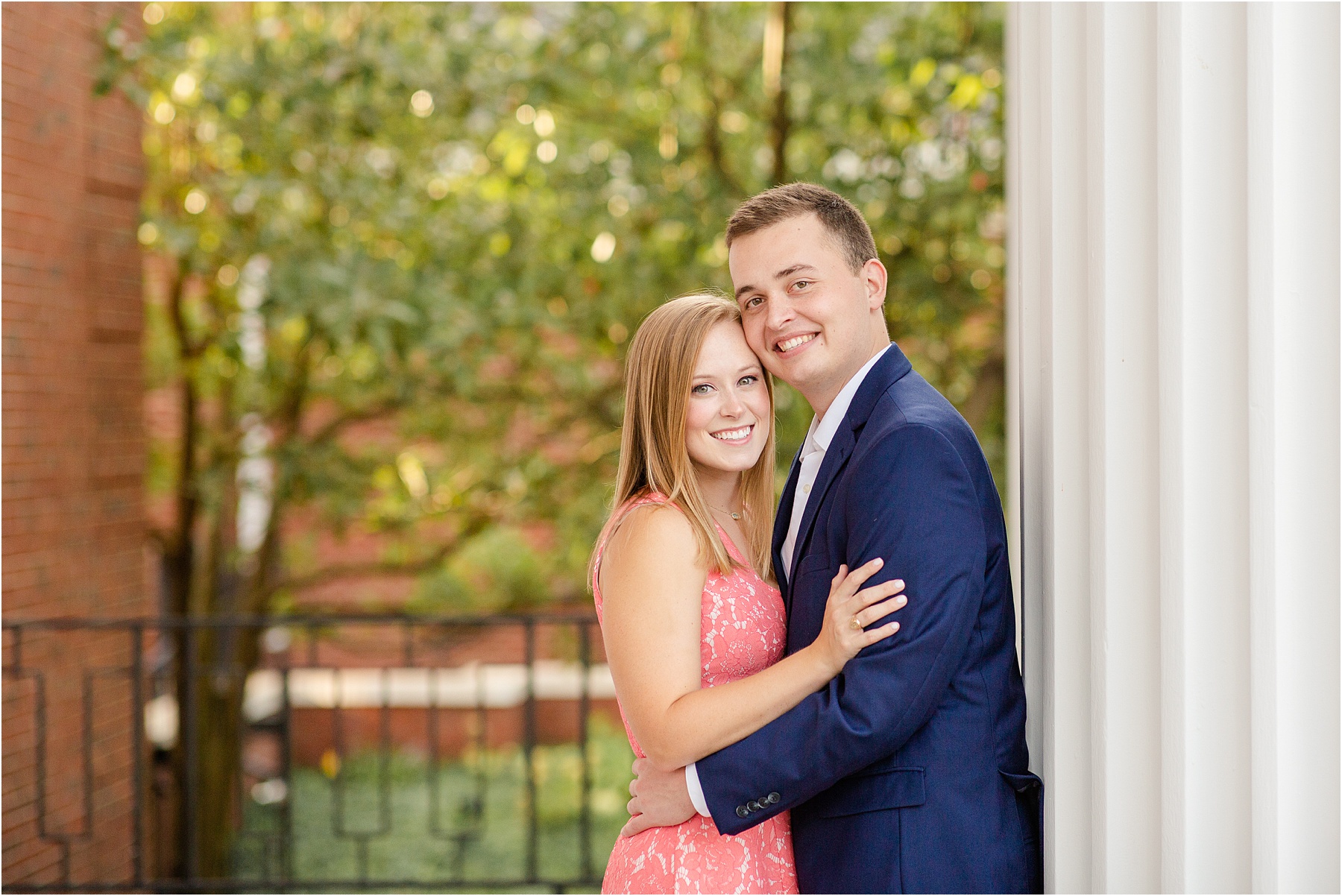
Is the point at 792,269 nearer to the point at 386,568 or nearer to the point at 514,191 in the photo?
the point at 514,191

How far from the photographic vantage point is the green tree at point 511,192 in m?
4.80

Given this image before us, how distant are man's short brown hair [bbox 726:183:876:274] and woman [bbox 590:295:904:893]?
18 cm

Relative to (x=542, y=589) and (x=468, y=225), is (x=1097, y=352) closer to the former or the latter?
(x=468, y=225)

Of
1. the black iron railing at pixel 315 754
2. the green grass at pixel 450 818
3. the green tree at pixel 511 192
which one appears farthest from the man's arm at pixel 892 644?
the green grass at pixel 450 818

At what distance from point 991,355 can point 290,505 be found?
13.0 feet

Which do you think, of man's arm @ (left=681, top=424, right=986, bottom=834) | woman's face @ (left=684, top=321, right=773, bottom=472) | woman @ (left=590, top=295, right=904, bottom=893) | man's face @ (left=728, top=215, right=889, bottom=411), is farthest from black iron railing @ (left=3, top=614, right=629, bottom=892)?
man's arm @ (left=681, top=424, right=986, bottom=834)

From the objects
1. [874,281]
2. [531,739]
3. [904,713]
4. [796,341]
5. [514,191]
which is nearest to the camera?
[904,713]

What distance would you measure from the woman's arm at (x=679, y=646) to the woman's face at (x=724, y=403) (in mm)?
199

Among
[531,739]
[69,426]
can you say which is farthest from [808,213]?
[69,426]

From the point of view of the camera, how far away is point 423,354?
5.27m

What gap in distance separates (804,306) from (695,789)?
0.98 meters

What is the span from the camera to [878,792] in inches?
73.9

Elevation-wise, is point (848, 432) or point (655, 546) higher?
point (848, 432)

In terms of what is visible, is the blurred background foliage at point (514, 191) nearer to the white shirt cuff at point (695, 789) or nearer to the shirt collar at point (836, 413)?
the shirt collar at point (836, 413)
